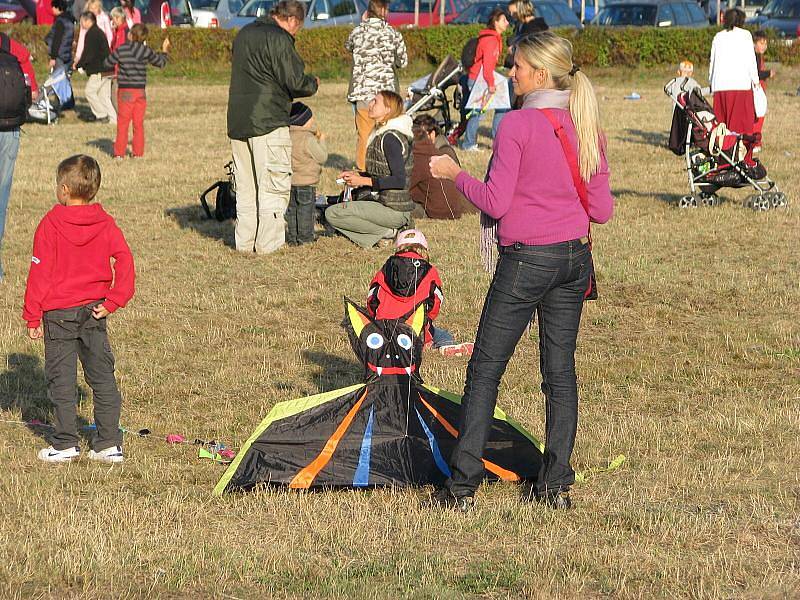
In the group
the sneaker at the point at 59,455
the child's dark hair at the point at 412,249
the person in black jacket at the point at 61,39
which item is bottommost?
Result: the sneaker at the point at 59,455

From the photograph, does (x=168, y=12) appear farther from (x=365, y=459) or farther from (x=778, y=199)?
(x=365, y=459)

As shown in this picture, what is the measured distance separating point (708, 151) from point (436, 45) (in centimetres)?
1771

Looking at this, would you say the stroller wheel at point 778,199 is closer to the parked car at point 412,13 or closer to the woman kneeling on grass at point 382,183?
the woman kneeling on grass at point 382,183

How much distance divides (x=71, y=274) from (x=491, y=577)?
2.62 m

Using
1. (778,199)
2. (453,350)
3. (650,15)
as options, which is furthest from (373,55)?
(650,15)

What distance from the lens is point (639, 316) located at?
10117mm

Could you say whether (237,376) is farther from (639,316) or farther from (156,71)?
(156,71)

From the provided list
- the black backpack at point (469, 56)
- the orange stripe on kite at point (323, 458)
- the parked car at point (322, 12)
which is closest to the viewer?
the orange stripe on kite at point (323, 458)

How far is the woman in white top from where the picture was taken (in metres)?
15.1

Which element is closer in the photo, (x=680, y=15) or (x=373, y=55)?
(x=373, y=55)

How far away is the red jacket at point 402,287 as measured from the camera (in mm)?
7496

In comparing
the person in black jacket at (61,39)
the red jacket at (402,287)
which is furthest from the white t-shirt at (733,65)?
the person in black jacket at (61,39)

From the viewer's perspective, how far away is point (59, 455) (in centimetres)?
673

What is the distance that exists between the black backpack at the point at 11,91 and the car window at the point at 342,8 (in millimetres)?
24402
